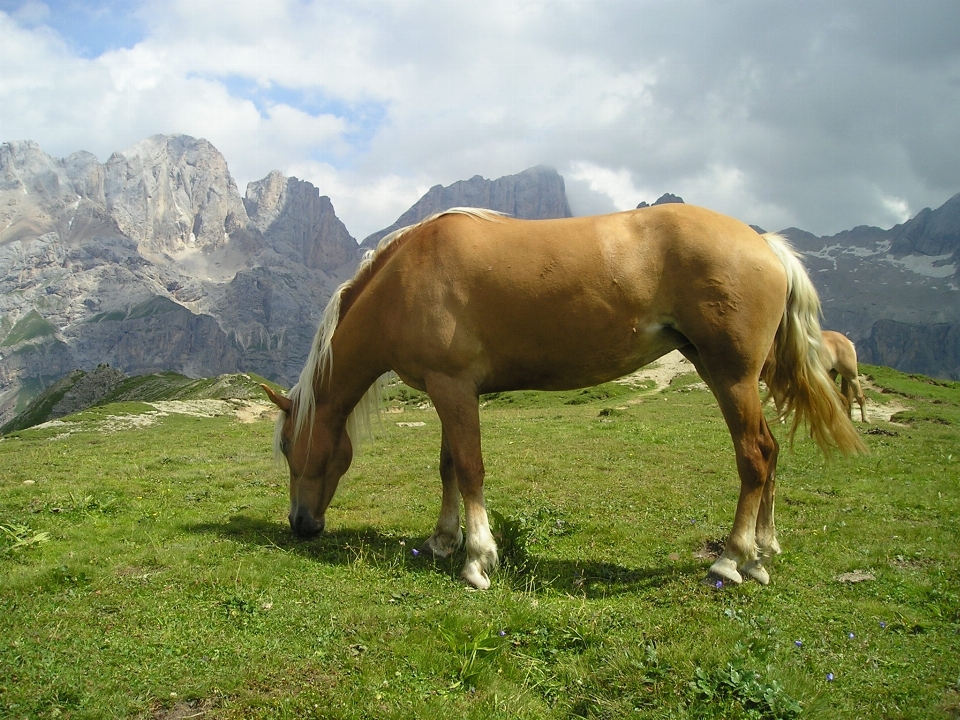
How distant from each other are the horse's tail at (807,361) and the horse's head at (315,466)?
5513mm

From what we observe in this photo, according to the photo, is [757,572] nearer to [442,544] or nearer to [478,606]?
[478,606]

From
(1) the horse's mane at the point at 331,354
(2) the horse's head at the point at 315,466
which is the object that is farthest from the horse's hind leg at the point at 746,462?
(2) the horse's head at the point at 315,466

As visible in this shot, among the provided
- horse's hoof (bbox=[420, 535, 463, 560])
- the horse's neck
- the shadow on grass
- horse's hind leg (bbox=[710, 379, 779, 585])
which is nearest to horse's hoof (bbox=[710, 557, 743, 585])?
horse's hind leg (bbox=[710, 379, 779, 585])

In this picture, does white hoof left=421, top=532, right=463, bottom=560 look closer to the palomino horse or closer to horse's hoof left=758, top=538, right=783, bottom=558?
the palomino horse

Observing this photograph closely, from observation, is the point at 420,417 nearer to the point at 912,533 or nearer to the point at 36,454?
the point at 36,454

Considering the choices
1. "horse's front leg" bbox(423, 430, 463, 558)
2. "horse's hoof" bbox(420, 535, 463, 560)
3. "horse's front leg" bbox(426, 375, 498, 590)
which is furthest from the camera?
"horse's front leg" bbox(423, 430, 463, 558)

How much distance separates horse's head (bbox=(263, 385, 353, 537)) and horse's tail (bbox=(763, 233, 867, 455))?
551 centimetres

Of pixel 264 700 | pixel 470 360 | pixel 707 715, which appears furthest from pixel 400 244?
pixel 707 715

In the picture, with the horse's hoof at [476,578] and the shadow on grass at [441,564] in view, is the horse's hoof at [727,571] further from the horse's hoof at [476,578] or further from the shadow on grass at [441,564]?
the horse's hoof at [476,578]

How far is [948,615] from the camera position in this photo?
585 cm

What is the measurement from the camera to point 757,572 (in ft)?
22.0

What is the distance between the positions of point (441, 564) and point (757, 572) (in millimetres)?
3398

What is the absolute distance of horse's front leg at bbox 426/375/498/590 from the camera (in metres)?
6.88

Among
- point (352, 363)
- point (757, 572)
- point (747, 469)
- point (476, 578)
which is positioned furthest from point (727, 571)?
point (352, 363)
